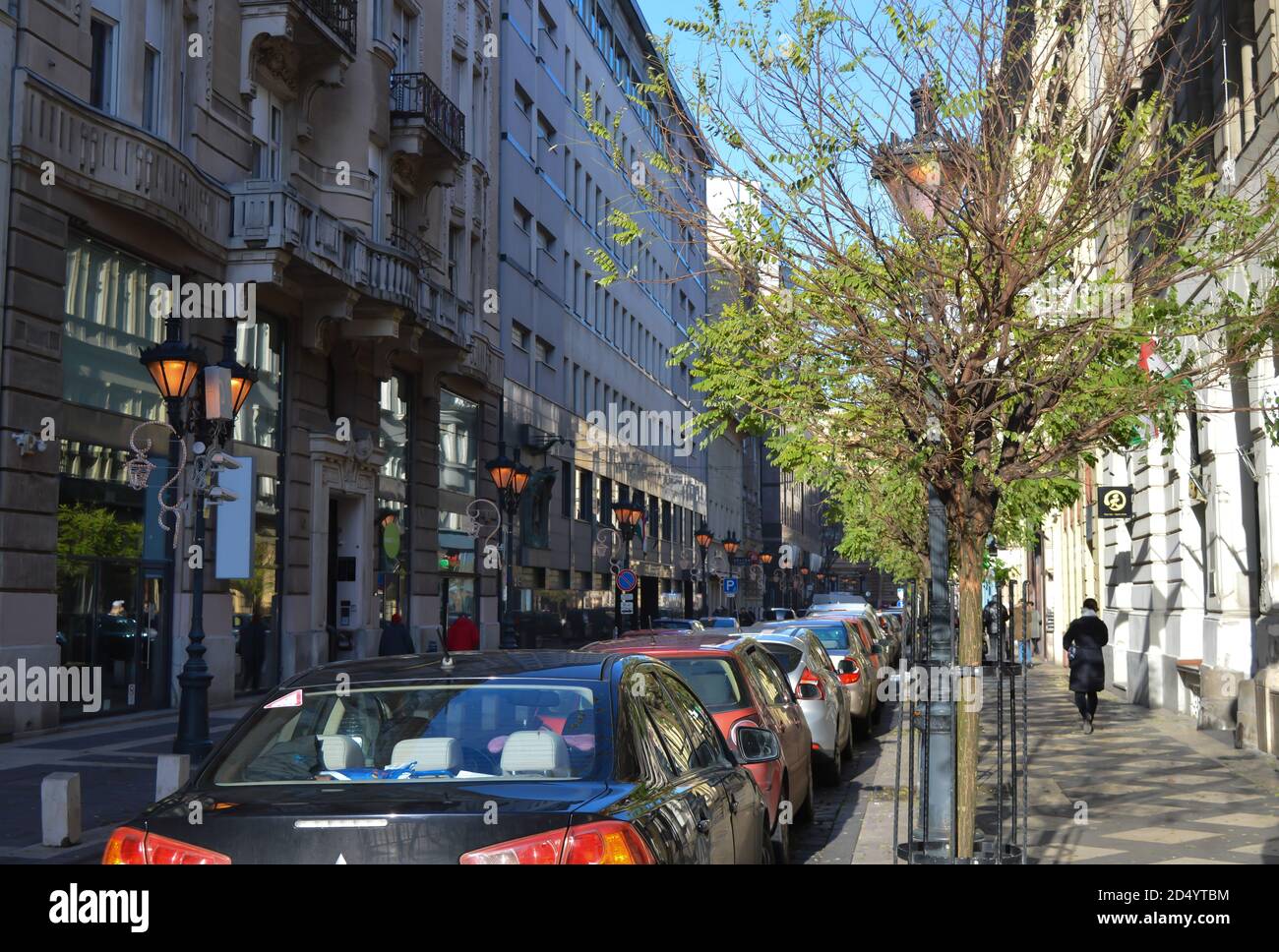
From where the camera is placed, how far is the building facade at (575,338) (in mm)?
40938

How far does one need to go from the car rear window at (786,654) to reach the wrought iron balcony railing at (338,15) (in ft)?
49.7

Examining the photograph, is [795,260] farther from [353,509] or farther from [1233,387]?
[353,509]

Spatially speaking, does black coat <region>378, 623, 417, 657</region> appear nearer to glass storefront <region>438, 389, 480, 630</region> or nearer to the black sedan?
glass storefront <region>438, 389, 480, 630</region>

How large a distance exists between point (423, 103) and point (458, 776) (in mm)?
27570

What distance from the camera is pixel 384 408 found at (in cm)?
3034

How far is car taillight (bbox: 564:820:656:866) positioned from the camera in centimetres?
417

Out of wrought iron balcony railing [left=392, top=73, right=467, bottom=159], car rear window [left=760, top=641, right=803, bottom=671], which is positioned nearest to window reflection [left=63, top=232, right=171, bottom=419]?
car rear window [left=760, top=641, right=803, bottom=671]

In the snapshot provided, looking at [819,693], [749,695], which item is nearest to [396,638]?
[819,693]

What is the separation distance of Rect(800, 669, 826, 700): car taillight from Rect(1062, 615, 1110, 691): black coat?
5.99 metres

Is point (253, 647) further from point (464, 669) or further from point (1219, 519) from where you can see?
point (464, 669)

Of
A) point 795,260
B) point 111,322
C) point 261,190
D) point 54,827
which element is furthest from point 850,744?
point 261,190

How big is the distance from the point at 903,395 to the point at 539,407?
34260 mm

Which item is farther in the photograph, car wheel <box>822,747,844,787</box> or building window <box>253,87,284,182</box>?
building window <box>253,87,284,182</box>

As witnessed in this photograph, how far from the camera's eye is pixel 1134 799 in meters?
12.9
